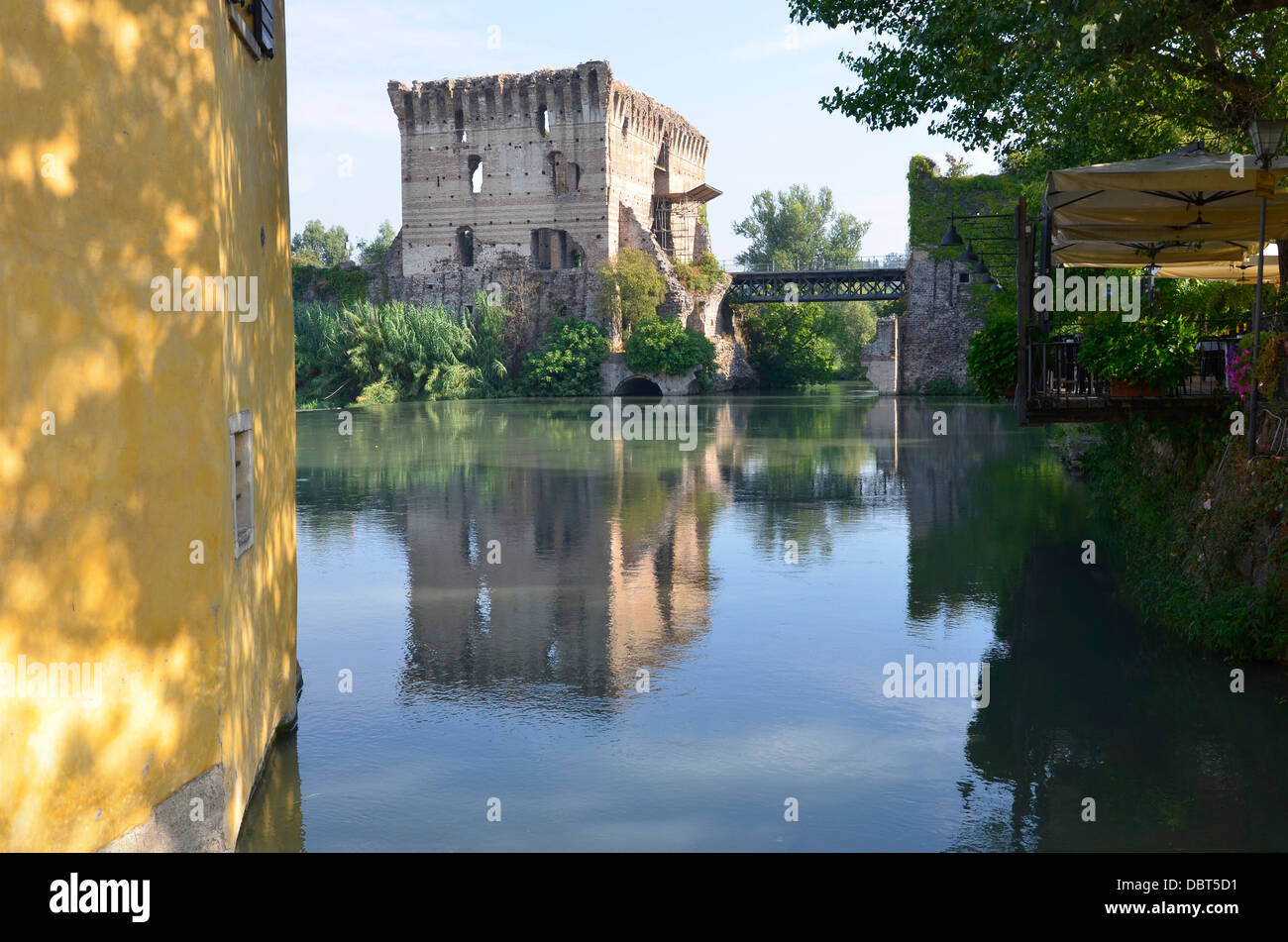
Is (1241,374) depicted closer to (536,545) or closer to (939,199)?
(536,545)

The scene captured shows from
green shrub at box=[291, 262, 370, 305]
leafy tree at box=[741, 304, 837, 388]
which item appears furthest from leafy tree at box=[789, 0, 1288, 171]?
green shrub at box=[291, 262, 370, 305]

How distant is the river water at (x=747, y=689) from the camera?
633 centimetres

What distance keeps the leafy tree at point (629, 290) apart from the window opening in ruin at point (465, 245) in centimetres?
663

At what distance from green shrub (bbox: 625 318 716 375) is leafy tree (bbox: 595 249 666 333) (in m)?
0.95

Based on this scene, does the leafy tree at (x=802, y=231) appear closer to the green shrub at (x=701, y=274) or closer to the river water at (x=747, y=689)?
the green shrub at (x=701, y=274)

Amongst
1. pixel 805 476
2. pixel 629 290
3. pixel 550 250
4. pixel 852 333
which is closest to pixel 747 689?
pixel 805 476

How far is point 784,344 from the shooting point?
185 ft

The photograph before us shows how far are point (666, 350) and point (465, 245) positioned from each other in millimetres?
11487

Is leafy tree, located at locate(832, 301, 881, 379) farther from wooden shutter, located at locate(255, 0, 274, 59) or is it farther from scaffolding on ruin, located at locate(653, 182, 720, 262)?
wooden shutter, located at locate(255, 0, 274, 59)

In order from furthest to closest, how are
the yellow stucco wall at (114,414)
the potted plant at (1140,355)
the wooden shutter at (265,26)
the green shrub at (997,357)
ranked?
the green shrub at (997,357), the potted plant at (1140,355), the wooden shutter at (265,26), the yellow stucco wall at (114,414)

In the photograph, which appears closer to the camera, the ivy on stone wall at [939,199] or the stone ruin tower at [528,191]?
the ivy on stone wall at [939,199]

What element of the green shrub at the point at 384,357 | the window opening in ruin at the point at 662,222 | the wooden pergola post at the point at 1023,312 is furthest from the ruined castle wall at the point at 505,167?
the wooden pergola post at the point at 1023,312
